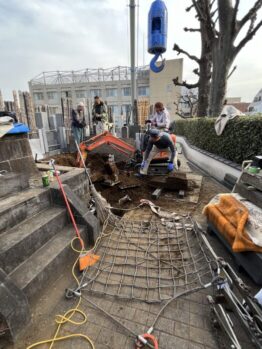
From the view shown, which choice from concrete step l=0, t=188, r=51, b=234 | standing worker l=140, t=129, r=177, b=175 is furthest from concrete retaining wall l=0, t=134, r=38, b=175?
standing worker l=140, t=129, r=177, b=175

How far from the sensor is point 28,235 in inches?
80.2

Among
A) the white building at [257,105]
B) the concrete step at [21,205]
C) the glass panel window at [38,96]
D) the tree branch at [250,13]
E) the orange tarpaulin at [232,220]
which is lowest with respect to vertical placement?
the orange tarpaulin at [232,220]

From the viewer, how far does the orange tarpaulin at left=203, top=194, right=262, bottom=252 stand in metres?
1.98

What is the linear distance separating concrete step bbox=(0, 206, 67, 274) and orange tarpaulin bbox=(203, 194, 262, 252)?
2.22 metres

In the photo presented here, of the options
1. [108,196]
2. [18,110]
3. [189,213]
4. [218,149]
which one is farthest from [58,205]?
[18,110]

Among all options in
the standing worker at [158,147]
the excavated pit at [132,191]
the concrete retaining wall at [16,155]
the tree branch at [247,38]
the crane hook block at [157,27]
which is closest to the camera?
the concrete retaining wall at [16,155]

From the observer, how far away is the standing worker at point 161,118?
599 centimetres

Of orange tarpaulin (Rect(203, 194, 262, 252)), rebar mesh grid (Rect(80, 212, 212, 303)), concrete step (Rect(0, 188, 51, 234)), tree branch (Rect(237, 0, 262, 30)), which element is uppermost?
tree branch (Rect(237, 0, 262, 30))

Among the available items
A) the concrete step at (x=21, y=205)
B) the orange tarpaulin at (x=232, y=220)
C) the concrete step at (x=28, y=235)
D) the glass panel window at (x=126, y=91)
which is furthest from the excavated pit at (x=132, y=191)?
the glass panel window at (x=126, y=91)

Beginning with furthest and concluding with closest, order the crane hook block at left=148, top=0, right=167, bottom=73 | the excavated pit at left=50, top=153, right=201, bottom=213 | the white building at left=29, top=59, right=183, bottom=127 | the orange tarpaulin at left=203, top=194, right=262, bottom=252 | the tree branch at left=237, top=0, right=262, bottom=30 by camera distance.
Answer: the white building at left=29, top=59, right=183, bottom=127 < the tree branch at left=237, top=0, right=262, bottom=30 < the crane hook block at left=148, top=0, right=167, bottom=73 < the excavated pit at left=50, top=153, right=201, bottom=213 < the orange tarpaulin at left=203, top=194, right=262, bottom=252

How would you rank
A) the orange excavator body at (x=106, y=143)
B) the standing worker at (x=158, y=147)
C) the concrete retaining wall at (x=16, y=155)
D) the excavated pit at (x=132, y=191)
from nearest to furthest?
the concrete retaining wall at (x=16, y=155)
the excavated pit at (x=132, y=191)
the standing worker at (x=158, y=147)
the orange excavator body at (x=106, y=143)

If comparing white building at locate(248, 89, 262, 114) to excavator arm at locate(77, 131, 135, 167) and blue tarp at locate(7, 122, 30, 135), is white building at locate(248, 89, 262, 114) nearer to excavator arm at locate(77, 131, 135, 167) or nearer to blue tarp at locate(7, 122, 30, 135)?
excavator arm at locate(77, 131, 135, 167)

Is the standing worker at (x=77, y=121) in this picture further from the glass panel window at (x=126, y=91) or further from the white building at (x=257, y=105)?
the glass panel window at (x=126, y=91)

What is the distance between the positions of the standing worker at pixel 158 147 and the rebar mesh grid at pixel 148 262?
234 cm
